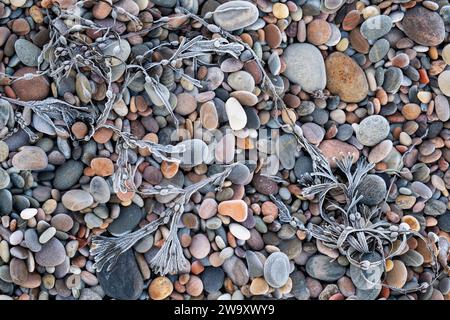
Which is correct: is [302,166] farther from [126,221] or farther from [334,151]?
[126,221]

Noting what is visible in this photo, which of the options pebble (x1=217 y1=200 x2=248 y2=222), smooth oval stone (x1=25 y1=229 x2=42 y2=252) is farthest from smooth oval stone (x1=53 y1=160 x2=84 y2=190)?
pebble (x1=217 y1=200 x2=248 y2=222)

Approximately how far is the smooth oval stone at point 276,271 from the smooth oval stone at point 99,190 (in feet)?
1.26

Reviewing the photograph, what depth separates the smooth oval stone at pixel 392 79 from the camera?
4.31ft

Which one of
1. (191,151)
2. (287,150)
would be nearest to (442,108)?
(287,150)

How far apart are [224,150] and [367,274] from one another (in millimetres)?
430

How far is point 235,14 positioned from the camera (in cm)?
124

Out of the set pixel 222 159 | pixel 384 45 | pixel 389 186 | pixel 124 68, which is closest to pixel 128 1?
pixel 124 68

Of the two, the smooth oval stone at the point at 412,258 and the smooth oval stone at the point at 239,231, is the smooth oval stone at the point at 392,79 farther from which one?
the smooth oval stone at the point at 239,231

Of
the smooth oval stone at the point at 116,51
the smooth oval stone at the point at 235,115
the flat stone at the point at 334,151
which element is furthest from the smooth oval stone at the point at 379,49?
the smooth oval stone at the point at 116,51

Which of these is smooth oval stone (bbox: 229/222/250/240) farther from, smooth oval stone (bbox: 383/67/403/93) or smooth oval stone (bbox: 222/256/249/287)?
smooth oval stone (bbox: 383/67/403/93)

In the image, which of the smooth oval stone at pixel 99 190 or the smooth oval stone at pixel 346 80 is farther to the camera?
the smooth oval stone at pixel 346 80

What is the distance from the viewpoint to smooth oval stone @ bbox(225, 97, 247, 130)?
1.22 metres

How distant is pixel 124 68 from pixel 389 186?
681mm

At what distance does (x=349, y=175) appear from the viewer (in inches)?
49.2
